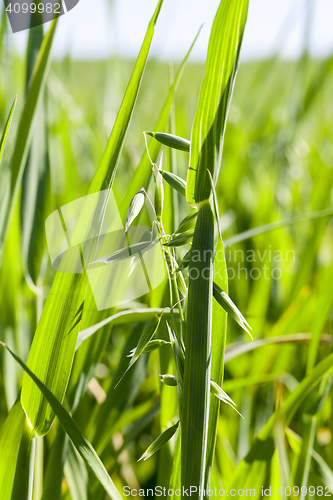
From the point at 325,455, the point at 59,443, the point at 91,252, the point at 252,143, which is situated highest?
the point at 252,143

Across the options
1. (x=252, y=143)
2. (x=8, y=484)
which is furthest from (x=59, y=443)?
(x=252, y=143)

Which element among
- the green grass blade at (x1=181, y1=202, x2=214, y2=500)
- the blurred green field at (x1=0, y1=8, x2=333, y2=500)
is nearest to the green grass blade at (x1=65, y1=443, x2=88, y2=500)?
the blurred green field at (x1=0, y1=8, x2=333, y2=500)

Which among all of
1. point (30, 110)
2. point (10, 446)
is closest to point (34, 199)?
point (30, 110)

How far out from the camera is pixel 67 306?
0.17 metres

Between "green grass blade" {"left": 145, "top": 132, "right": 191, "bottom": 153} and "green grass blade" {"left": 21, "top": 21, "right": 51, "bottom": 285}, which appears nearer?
"green grass blade" {"left": 145, "top": 132, "right": 191, "bottom": 153}

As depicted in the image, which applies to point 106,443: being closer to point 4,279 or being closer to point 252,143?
point 4,279

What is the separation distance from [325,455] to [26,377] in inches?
12.9

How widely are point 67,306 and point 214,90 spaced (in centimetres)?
11

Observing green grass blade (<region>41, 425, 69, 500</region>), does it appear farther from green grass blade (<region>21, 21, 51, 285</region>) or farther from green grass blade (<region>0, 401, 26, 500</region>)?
green grass blade (<region>21, 21, 51, 285</region>)

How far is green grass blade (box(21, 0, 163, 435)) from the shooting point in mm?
168

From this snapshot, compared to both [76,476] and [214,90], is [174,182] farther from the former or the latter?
[76,476]

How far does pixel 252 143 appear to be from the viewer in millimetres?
1058

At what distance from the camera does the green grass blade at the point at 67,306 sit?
0.55 feet

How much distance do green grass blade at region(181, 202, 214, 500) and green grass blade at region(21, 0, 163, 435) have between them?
60mm
